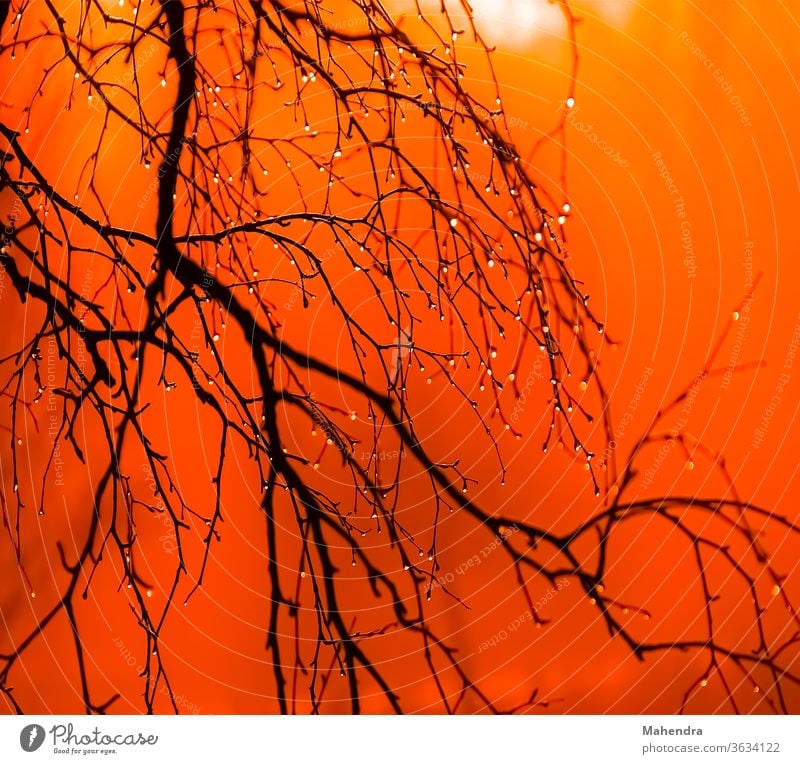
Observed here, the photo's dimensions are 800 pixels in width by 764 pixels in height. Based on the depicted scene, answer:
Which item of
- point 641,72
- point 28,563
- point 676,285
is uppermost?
point 641,72

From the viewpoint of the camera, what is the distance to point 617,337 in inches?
36.8

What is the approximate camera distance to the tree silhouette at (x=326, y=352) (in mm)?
930

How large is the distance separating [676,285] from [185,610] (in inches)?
29.3

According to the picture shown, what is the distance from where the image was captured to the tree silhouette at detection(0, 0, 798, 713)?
0.93 m
